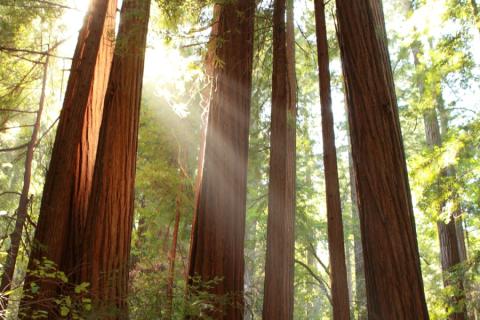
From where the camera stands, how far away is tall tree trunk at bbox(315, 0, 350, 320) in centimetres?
434

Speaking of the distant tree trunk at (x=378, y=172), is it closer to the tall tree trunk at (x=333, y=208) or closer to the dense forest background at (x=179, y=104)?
the tall tree trunk at (x=333, y=208)

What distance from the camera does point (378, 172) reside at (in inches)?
146

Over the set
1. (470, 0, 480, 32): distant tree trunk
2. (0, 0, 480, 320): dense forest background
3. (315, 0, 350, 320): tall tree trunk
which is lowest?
(315, 0, 350, 320): tall tree trunk

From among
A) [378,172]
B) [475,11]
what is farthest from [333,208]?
[475,11]

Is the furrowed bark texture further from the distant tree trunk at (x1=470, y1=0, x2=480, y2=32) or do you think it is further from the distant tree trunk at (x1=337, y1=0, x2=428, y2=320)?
the distant tree trunk at (x1=470, y1=0, x2=480, y2=32)

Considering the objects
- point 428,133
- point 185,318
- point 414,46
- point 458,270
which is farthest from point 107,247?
point 414,46

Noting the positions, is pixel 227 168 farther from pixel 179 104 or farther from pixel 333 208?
pixel 179 104

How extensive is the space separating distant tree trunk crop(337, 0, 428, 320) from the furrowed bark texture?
5.78 ft

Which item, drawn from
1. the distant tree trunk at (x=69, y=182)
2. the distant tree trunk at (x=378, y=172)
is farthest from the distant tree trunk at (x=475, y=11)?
the distant tree trunk at (x=69, y=182)

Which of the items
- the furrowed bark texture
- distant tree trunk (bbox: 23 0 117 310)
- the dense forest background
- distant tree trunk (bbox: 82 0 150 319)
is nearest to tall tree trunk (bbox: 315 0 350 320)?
the dense forest background

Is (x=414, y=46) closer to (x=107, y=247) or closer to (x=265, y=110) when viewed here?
(x=265, y=110)

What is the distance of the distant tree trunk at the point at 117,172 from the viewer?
15.3 feet

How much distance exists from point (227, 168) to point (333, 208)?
1518 mm

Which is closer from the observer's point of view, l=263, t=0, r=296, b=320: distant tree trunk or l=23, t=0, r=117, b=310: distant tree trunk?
l=23, t=0, r=117, b=310: distant tree trunk
